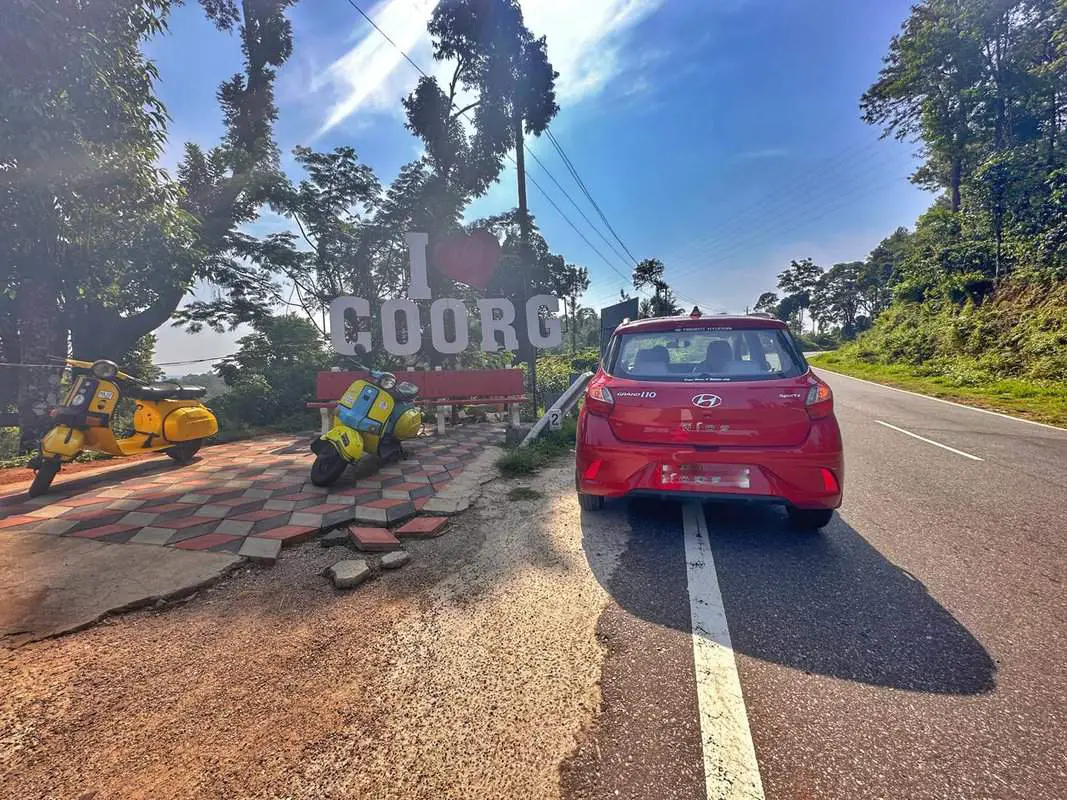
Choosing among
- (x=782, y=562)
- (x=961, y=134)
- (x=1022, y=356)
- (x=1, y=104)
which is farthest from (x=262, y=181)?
(x=961, y=134)

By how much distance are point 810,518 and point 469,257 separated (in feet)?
54.5

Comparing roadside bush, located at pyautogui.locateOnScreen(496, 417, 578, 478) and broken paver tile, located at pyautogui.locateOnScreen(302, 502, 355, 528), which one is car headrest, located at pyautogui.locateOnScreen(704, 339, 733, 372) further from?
broken paver tile, located at pyautogui.locateOnScreen(302, 502, 355, 528)

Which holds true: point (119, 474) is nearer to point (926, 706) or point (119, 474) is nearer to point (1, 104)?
point (1, 104)

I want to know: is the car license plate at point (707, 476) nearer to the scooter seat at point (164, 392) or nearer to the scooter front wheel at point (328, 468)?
the scooter front wheel at point (328, 468)

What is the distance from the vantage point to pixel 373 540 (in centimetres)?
292

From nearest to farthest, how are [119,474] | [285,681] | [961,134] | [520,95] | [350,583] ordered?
[285,681] < [350,583] < [119,474] < [520,95] < [961,134]

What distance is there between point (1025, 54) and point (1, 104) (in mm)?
32614

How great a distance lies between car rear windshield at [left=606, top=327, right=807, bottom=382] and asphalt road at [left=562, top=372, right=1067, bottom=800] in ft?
3.80

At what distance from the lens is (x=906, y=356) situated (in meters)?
20.2

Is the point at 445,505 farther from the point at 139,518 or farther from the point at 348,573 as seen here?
the point at 139,518

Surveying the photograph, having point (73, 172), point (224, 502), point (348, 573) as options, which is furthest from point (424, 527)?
point (73, 172)

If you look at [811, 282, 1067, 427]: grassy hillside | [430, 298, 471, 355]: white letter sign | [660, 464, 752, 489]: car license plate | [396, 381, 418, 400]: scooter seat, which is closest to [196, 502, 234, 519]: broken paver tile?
[396, 381, 418, 400]: scooter seat

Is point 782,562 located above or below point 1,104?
below

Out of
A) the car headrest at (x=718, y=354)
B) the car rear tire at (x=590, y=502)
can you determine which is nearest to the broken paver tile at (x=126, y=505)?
the car rear tire at (x=590, y=502)
